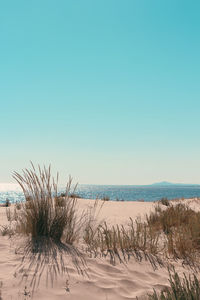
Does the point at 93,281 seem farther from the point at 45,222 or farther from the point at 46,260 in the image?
the point at 45,222

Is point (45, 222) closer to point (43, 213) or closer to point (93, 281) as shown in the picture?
point (43, 213)

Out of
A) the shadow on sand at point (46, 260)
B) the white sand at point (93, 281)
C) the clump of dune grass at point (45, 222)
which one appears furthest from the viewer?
the clump of dune grass at point (45, 222)

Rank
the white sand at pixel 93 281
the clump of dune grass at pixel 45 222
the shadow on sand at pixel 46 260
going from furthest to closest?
the clump of dune grass at pixel 45 222 → the shadow on sand at pixel 46 260 → the white sand at pixel 93 281

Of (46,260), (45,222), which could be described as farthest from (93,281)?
(45,222)

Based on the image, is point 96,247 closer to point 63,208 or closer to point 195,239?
point 63,208

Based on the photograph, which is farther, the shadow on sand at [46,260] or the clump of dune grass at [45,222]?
the clump of dune grass at [45,222]

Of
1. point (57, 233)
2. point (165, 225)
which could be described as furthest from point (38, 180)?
point (165, 225)

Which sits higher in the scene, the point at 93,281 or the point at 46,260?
the point at 46,260

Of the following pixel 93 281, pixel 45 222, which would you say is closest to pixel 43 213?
pixel 45 222

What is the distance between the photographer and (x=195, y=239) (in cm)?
523

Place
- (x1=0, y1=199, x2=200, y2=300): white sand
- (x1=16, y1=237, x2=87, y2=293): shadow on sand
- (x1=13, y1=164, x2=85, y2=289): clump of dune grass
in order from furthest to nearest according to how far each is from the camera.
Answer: (x1=13, y1=164, x2=85, y2=289): clump of dune grass, (x1=16, y1=237, x2=87, y2=293): shadow on sand, (x1=0, y1=199, x2=200, y2=300): white sand

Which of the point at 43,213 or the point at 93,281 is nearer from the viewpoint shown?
the point at 93,281

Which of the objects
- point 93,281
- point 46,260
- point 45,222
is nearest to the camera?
point 93,281

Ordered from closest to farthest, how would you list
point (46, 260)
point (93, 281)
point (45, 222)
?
point (93, 281)
point (46, 260)
point (45, 222)
